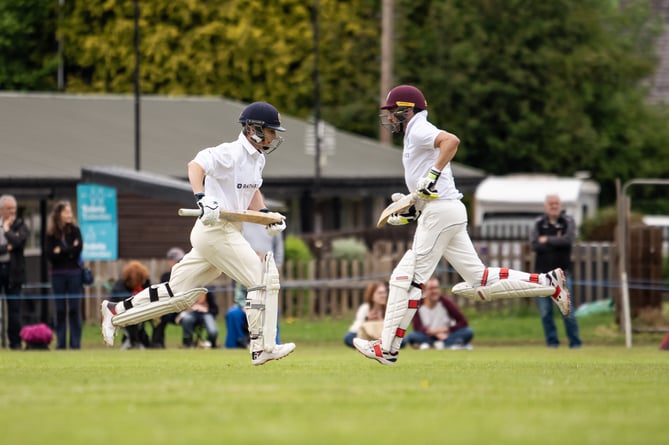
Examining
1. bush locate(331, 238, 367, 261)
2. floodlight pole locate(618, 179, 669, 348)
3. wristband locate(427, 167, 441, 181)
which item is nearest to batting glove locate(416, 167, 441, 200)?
wristband locate(427, 167, 441, 181)

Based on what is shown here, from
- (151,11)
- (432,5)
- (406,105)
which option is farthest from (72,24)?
(406,105)

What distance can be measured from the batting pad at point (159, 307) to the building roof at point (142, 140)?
14.5 meters

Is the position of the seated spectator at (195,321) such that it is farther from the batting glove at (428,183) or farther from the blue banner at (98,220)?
the batting glove at (428,183)

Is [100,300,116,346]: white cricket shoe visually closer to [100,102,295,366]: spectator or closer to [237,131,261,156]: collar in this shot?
[100,102,295,366]: spectator

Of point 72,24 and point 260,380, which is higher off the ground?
point 72,24

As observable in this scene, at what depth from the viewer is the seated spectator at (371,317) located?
18.9 metres

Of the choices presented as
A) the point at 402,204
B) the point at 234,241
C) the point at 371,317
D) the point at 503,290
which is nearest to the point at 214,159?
the point at 234,241

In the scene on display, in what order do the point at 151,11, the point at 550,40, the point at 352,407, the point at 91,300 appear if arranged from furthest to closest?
the point at 151,11, the point at 550,40, the point at 91,300, the point at 352,407

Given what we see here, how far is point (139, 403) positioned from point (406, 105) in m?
4.21

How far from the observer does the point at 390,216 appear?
11867 millimetres

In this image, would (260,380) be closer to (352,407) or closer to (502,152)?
(352,407)

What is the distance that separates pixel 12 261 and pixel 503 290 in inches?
348

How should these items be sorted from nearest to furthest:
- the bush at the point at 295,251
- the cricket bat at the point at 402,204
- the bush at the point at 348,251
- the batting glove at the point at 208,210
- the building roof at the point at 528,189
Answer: the batting glove at the point at 208,210 < the cricket bat at the point at 402,204 < the bush at the point at 295,251 < the bush at the point at 348,251 < the building roof at the point at 528,189

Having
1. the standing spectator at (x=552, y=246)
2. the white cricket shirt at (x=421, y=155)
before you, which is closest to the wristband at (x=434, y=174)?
the white cricket shirt at (x=421, y=155)
